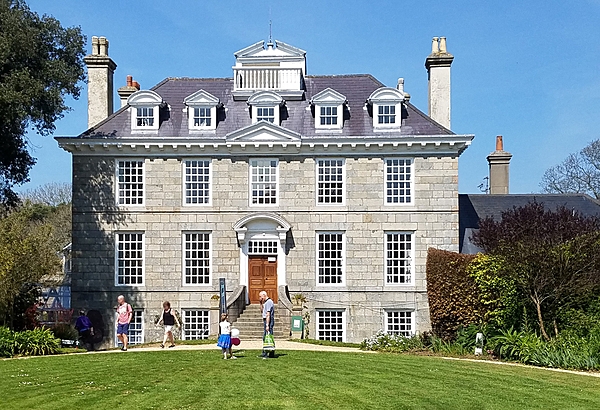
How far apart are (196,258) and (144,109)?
6.53 metres

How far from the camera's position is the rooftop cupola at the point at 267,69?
29.2 metres

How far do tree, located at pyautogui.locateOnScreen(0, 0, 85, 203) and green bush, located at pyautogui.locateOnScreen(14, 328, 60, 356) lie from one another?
24.6 ft

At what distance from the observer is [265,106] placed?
92.4ft

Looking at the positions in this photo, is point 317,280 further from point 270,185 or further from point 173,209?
point 173,209

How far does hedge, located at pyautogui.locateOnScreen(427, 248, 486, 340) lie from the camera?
2231cm

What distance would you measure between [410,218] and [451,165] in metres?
2.64

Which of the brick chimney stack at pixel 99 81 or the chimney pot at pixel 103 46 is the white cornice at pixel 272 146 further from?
the chimney pot at pixel 103 46

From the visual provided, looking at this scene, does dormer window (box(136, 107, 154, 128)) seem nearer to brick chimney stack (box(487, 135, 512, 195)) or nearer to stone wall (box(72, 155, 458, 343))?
stone wall (box(72, 155, 458, 343))

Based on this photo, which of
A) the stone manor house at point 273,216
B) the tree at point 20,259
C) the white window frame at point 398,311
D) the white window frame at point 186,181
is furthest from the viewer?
the white window frame at point 186,181

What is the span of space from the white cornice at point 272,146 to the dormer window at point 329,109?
1.22m

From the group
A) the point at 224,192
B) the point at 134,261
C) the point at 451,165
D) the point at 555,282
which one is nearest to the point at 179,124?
the point at 224,192

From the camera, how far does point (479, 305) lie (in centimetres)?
2217

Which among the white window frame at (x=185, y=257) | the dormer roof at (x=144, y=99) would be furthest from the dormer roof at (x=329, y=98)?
the white window frame at (x=185, y=257)

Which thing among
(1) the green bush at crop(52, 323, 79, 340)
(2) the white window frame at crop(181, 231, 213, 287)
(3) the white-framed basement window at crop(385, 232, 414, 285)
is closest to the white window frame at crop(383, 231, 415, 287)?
(3) the white-framed basement window at crop(385, 232, 414, 285)
